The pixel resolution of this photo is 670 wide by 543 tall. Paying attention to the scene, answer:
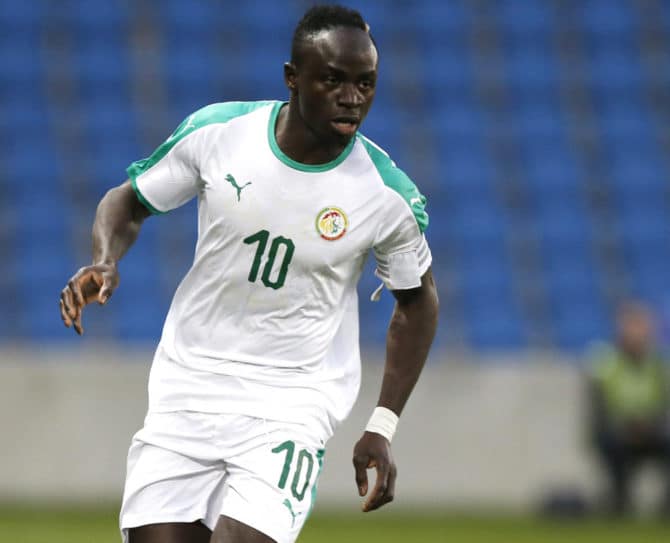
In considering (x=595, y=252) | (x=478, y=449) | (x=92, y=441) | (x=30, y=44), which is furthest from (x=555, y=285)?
(x=30, y=44)

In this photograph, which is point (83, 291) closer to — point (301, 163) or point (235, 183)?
point (235, 183)

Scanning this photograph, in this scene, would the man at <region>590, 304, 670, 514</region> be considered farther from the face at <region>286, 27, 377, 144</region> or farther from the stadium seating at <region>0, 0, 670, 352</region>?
the face at <region>286, 27, 377, 144</region>

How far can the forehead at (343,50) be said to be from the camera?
14.2ft

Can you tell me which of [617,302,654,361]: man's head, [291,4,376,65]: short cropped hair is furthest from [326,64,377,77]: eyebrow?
[617,302,654,361]: man's head

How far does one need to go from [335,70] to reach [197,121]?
0.55 m

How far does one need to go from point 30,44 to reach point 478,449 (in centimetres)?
644

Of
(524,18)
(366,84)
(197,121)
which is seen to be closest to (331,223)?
(366,84)

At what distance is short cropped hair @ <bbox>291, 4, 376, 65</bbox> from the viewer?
4.41 meters

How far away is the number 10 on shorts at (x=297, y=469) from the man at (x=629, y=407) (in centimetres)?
770

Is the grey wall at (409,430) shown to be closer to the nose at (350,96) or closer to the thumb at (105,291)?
the nose at (350,96)

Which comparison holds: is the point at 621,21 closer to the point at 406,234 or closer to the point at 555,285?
the point at 555,285

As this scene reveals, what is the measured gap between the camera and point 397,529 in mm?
10297

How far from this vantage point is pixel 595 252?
14.4 meters

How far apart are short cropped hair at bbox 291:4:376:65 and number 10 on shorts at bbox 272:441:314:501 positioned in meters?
1.20
